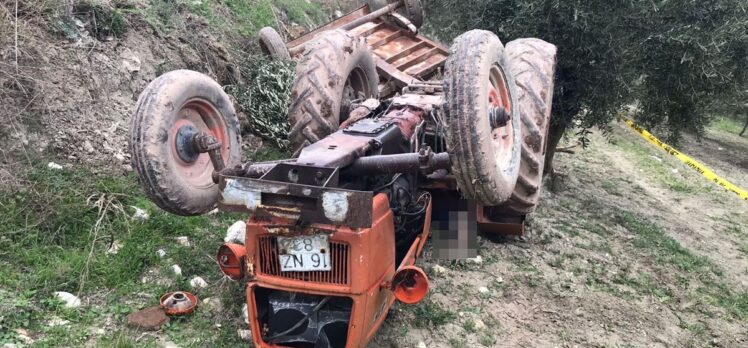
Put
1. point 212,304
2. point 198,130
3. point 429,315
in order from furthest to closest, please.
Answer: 1. point 429,315
2. point 212,304
3. point 198,130

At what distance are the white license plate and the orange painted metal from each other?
0.04 meters

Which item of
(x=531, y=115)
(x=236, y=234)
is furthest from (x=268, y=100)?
(x=531, y=115)

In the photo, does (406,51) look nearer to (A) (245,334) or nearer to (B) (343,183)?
(B) (343,183)

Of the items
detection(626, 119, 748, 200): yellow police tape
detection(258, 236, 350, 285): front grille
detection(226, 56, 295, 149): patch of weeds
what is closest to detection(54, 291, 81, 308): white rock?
detection(258, 236, 350, 285): front grille

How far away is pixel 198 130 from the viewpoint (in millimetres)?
3576

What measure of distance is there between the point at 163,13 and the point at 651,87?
5.14m

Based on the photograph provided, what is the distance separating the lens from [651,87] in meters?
6.66

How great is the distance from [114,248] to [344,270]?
6.56 feet

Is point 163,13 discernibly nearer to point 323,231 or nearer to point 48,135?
point 48,135

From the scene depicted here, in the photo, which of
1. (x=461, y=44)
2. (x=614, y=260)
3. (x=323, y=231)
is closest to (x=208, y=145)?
(x=323, y=231)

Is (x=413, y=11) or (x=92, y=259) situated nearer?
(x=92, y=259)

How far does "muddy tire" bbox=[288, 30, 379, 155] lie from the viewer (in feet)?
14.6

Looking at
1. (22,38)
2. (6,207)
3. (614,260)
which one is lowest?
(614,260)

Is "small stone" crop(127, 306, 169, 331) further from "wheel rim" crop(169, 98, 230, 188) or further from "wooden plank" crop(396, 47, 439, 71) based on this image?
"wooden plank" crop(396, 47, 439, 71)
